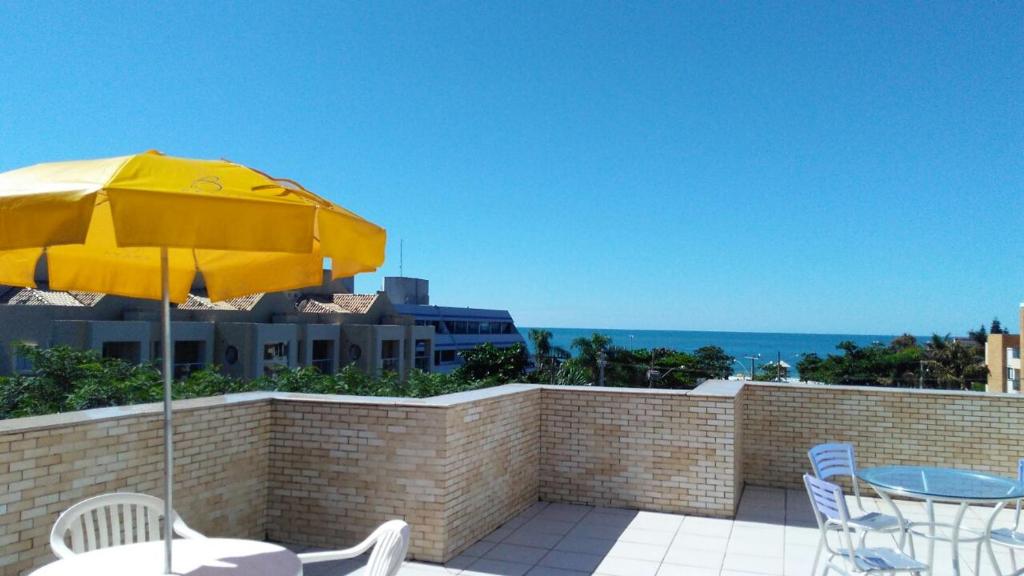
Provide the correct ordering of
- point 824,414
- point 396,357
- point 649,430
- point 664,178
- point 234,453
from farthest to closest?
point 396,357
point 664,178
point 824,414
point 649,430
point 234,453

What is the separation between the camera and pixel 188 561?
9.96 feet

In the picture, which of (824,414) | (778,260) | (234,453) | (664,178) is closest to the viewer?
(234,453)

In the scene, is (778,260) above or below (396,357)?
above

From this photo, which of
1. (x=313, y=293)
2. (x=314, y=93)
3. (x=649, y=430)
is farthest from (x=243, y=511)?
(x=313, y=293)

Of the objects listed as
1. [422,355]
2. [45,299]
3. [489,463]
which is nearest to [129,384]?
[489,463]

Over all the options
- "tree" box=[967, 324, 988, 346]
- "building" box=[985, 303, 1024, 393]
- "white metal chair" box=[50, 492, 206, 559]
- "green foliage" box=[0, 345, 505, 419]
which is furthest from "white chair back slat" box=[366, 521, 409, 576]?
"tree" box=[967, 324, 988, 346]

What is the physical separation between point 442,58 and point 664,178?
25.0m

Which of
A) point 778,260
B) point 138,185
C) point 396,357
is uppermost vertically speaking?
point 778,260

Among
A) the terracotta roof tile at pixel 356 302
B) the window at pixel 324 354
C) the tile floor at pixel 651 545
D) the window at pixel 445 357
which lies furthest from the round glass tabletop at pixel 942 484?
the window at pixel 445 357

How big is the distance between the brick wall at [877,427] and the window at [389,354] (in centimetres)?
4566

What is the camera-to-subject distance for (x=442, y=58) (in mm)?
20109

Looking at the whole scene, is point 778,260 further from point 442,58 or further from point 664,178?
point 442,58

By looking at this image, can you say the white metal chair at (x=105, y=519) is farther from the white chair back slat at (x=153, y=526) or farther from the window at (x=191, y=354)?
the window at (x=191, y=354)

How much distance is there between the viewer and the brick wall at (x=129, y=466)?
13.5ft
